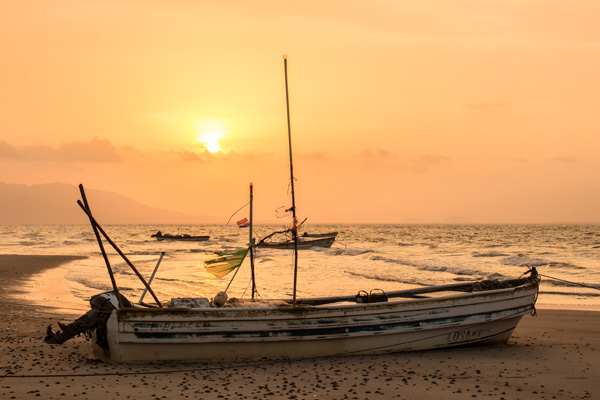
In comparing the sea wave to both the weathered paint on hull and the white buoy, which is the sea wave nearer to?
the weathered paint on hull

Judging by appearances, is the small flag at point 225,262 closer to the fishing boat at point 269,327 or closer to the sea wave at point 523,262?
the fishing boat at point 269,327

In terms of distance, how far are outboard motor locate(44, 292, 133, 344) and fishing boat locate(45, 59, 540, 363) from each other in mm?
19

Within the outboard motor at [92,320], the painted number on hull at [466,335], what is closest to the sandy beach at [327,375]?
the painted number on hull at [466,335]

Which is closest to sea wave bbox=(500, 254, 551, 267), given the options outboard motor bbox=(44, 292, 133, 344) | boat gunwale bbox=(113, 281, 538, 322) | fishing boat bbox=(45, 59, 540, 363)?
fishing boat bbox=(45, 59, 540, 363)

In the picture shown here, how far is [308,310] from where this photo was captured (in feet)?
40.5

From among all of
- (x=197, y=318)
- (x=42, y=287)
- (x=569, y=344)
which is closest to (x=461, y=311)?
(x=569, y=344)

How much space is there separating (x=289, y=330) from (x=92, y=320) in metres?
4.08

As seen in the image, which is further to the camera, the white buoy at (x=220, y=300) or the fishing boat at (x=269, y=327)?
the white buoy at (x=220, y=300)

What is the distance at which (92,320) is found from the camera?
488 inches

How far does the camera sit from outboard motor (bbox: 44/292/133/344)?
12.1m

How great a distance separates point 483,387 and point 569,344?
202 inches

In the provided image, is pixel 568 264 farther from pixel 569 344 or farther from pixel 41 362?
pixel 41 362

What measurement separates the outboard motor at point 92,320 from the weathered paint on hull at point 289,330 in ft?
1.44

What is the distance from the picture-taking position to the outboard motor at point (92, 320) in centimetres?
1209
